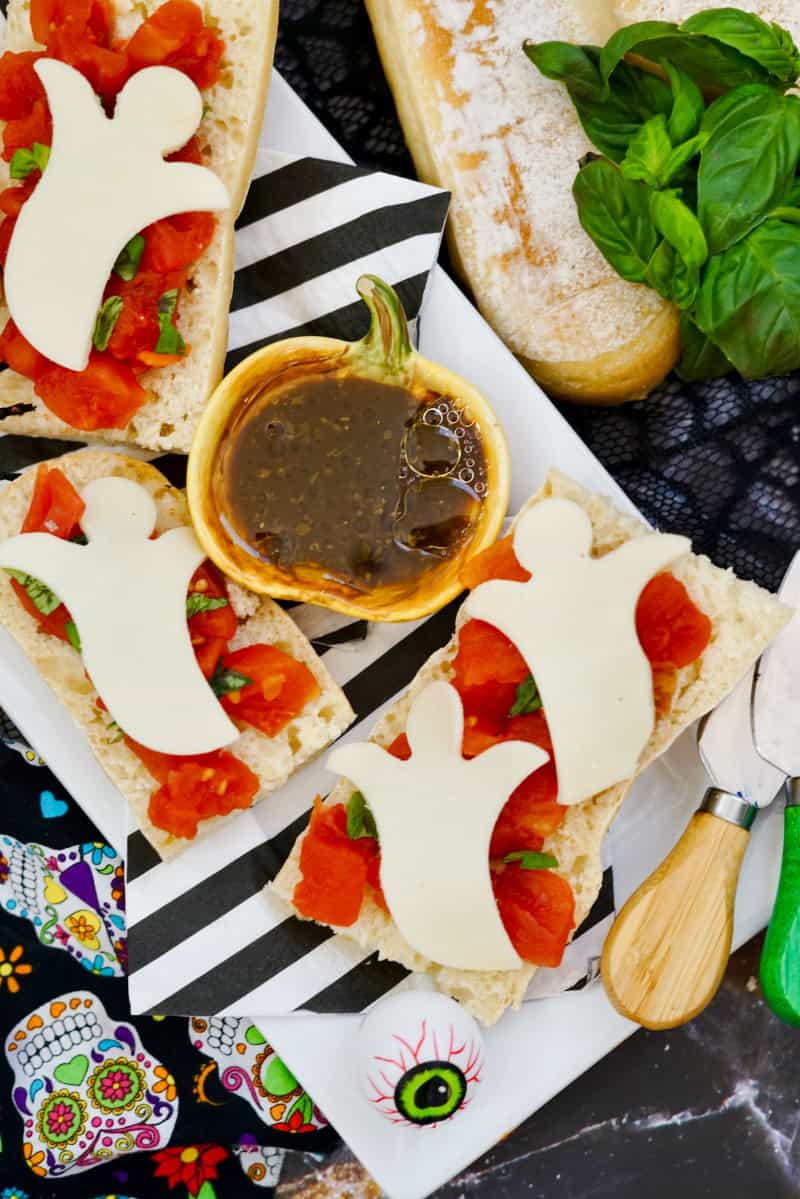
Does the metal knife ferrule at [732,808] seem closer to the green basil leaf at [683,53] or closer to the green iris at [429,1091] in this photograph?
the green iris at [429,1091]

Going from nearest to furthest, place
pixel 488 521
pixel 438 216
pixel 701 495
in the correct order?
pixel 488 521 < pixel 438 216 < pixel 701 495

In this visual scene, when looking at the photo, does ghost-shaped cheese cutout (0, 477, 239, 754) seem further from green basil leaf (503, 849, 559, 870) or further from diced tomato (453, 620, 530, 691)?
green basil leaf (503, 849, 559, 870)

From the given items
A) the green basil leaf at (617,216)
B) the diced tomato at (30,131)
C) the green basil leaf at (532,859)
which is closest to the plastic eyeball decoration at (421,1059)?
the green basil leaf at (532,859)

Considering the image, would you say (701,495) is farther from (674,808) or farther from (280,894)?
(280,894)

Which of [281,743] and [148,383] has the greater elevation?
[148,383]

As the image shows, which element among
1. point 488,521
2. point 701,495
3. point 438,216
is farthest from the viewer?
point 701,495

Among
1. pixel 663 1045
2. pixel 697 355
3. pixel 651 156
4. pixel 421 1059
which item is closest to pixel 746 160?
pixel 651 156

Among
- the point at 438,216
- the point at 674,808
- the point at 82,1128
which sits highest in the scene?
the point at 438,216

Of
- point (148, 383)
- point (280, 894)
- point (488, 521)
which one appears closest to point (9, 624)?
point (148, 383)
